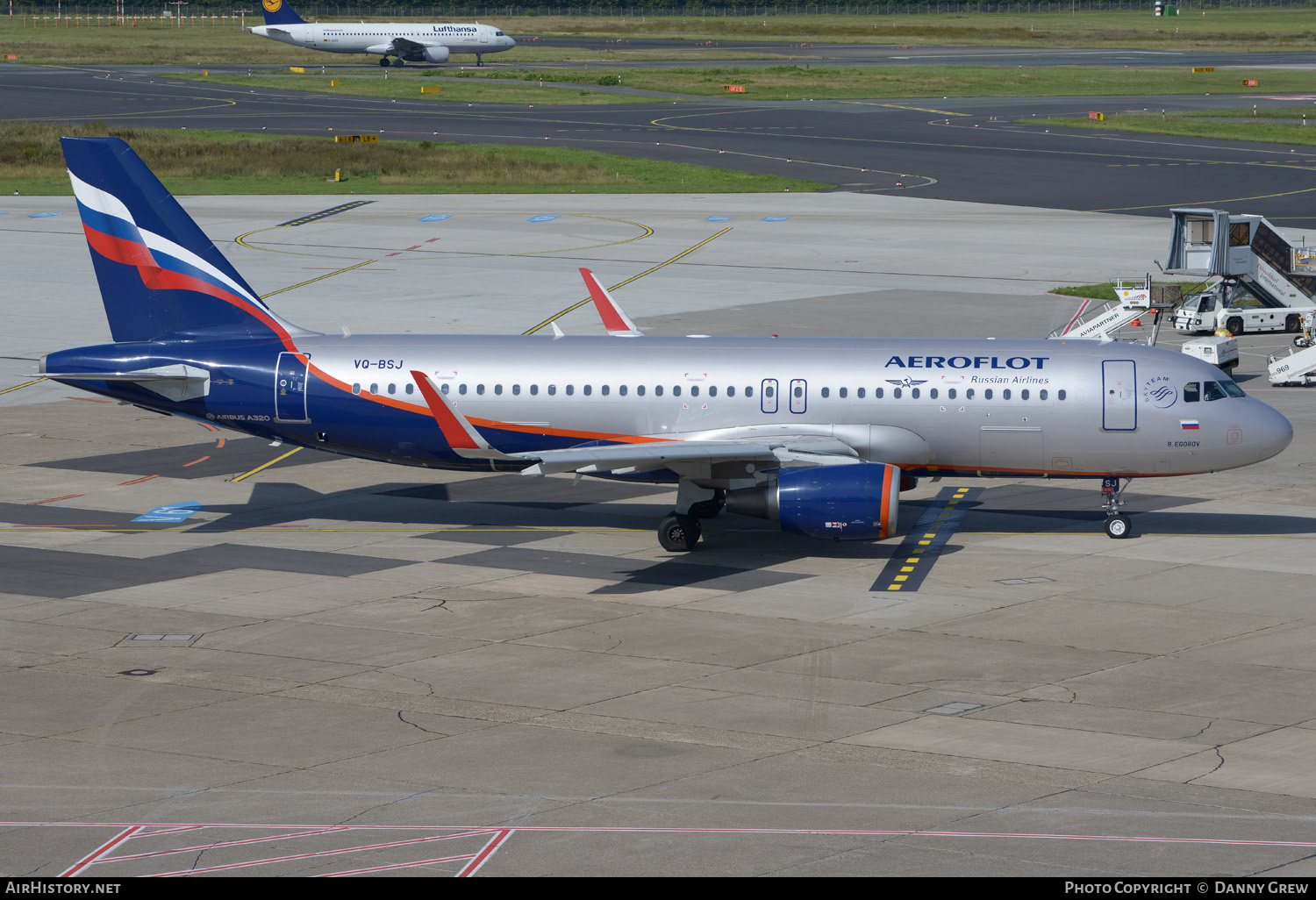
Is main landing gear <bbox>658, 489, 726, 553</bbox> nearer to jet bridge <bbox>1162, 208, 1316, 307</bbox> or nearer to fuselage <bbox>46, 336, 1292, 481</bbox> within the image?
fuselage <bbox>46, 336, 1292, 481</bbox>

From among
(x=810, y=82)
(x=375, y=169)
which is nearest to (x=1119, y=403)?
(x=375, y=169)

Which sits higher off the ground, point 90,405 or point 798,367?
point 798,367

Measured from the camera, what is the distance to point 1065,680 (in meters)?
27.6

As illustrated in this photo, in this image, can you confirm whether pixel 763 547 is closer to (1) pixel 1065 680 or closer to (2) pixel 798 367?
(2) pixel 798 367

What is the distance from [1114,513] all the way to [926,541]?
4.70 meters

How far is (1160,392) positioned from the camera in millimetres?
36812

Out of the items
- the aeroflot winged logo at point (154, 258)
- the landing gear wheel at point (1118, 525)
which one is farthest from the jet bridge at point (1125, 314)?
the aeroflot winged logo at point (154, 258)

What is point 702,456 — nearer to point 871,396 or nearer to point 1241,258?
point 871,396

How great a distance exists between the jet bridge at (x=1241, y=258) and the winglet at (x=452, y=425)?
35.4 meters

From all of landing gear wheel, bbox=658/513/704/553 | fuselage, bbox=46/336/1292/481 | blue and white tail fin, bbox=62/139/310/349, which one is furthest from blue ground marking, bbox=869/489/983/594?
blue and white tail fin, bbox=62/139/310/349

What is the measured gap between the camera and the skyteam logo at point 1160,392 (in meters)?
36.7

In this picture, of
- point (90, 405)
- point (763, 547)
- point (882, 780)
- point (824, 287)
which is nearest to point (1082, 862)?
point (882, 780)

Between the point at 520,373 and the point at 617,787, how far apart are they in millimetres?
17308

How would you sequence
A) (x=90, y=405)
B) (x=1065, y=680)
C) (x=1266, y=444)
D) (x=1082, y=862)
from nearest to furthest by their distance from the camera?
(x=1082, y=862), (x=1065, y=680), (x=1266, y=444), (x=90, y=405)
